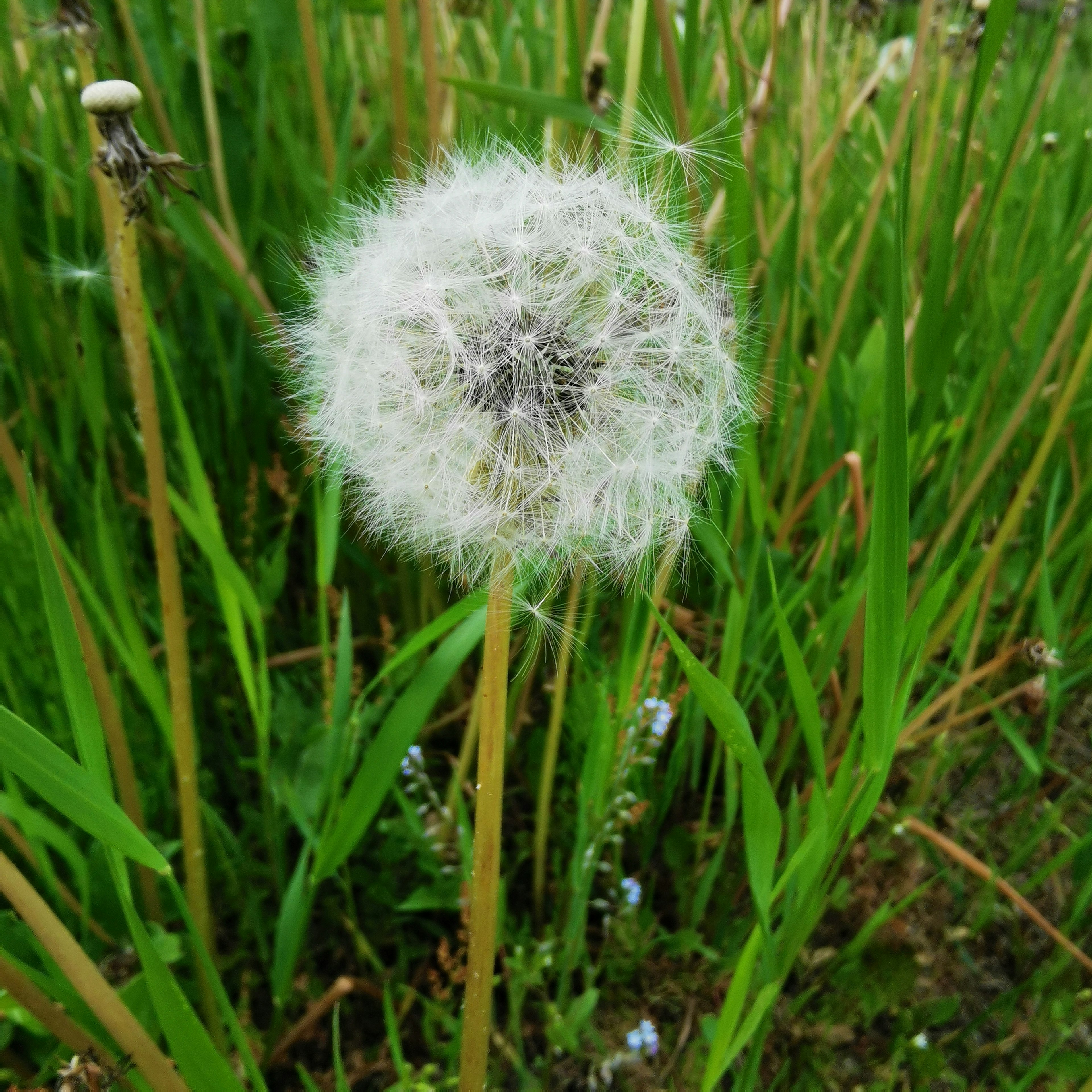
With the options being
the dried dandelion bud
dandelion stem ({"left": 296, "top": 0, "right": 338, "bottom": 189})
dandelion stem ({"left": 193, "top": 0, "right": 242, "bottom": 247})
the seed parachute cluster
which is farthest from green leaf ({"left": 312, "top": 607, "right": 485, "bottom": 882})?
dandelion stem ({"left": 193, "top": 0, "right": 242, "bottom": 247})

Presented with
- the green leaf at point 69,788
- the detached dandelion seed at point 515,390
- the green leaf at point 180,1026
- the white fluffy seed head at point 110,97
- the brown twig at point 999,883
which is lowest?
the brown twig at point 999,883

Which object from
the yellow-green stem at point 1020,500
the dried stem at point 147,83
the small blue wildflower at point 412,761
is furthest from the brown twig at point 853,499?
the dried stem at point 147,83

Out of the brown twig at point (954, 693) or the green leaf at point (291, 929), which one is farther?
the brown twig at point (954, 693)

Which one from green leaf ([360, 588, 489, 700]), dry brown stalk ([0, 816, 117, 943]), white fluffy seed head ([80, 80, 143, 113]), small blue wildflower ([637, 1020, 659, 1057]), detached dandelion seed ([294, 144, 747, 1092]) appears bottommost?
small blue wildflower ([637, 1020, 659, 1057])

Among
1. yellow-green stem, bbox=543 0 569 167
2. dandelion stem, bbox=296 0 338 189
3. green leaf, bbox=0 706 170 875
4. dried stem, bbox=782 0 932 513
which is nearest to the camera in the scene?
green leaf, bbox=0 706 170 875

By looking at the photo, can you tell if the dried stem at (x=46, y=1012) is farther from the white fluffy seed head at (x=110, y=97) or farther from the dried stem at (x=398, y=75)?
the dried stem at (x=398, y=75)

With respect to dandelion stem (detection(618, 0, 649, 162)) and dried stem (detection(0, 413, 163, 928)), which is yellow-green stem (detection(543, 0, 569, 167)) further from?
dried stem (detection(0, 413, 163, 928))

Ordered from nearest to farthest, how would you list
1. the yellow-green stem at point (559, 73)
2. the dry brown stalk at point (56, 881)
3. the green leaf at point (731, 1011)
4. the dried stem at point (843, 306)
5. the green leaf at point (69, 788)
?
the green leaf at point (69, 788), the green leaf at point (731, 1011), the dry brown stalk at point (56, 881), the yellow-green stem at point (559, 73), the dried stem at point (843, 306)

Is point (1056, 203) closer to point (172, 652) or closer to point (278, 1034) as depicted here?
point (172, 652)

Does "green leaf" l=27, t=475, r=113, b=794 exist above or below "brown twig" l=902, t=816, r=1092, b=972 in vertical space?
above
